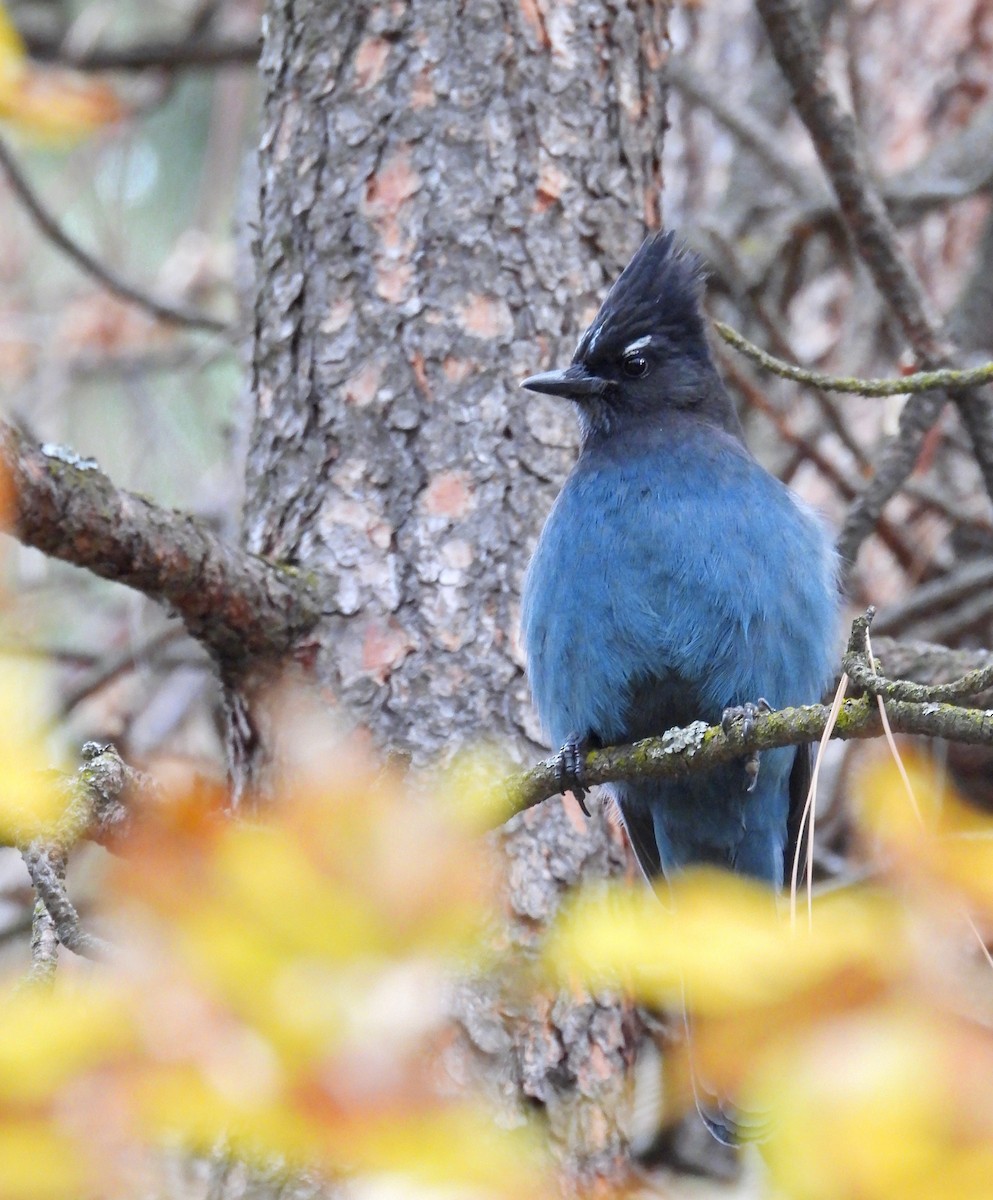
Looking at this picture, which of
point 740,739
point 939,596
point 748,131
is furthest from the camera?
point 748,131

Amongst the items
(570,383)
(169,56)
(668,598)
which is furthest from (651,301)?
(169,56)

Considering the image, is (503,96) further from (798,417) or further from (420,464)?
(798,417)

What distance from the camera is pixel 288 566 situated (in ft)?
10.6

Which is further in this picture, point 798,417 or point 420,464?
point 798,417

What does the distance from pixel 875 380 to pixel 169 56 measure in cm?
326

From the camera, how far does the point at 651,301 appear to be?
3656mm

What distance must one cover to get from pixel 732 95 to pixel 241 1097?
5.18 m

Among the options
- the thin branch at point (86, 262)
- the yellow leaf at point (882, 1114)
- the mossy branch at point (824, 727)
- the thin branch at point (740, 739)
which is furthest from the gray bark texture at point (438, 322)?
the yellow leaf at point (882, 1114)

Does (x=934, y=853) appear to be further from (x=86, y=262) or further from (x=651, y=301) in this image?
(x=86, y=262)

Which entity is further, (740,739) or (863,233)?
(863,233)

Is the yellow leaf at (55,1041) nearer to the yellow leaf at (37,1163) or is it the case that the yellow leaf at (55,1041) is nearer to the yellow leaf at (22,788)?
the yellow leaf at (37,1163)

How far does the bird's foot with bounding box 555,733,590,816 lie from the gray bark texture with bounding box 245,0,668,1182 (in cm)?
12

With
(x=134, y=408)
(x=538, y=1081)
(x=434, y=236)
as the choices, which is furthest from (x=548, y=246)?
(x=134, y=408)

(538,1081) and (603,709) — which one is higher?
(603,709)
